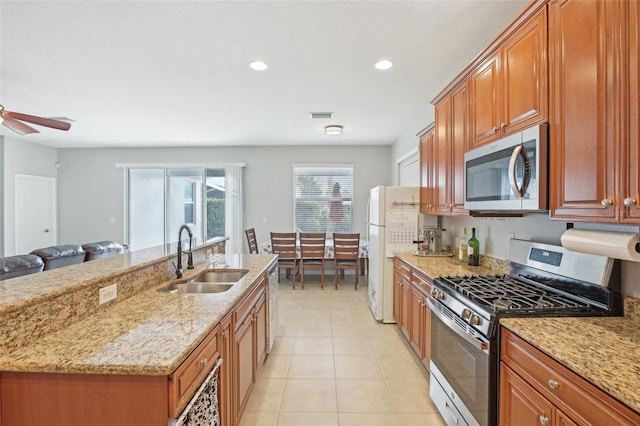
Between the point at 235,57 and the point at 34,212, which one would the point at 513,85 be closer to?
the point at 235,57

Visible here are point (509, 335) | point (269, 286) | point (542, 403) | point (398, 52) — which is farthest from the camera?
point (269, 286)

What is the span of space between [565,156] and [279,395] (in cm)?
227

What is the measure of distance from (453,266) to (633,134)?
171cm

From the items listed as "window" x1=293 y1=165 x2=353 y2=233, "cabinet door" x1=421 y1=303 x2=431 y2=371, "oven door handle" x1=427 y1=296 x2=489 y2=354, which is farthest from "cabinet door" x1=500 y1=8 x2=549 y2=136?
"window" x1=293 y1=165 x2=353 y2=233

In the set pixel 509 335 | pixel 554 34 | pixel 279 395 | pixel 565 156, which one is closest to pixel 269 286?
pixel 279 395

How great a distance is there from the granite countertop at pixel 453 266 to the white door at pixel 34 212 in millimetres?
6747

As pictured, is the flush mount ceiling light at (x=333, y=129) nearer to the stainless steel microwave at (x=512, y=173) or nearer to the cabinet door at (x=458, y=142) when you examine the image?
the cabinet door at (x=458, y=142)

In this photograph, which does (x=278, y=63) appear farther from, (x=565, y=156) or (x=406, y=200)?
(x=565, y=156)

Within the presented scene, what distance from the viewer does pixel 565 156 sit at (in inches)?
53.6

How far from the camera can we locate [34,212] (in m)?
5.84

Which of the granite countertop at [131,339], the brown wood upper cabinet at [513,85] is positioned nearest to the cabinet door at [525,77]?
the brown wood upper cabinet at [513,85]

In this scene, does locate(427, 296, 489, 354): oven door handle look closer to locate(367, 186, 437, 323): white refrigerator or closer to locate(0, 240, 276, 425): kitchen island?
locate(0, 240, 276, 425): kitchen island

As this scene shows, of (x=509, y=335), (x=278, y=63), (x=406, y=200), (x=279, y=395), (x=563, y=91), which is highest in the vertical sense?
(x=278, y=63)

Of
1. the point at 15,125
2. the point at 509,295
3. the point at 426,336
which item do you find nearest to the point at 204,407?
the point at 509,295
